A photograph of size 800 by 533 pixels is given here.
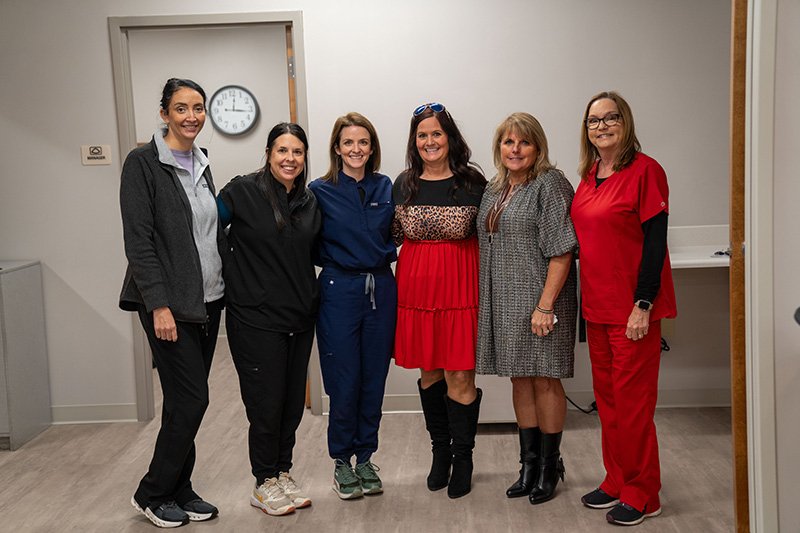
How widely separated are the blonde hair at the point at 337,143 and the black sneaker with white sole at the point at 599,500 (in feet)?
4.56

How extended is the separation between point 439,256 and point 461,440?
693 mm

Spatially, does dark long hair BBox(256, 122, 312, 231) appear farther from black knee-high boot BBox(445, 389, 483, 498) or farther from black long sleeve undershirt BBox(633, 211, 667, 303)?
black long sleeve undershirt BBox(633, 211, 667, 303)

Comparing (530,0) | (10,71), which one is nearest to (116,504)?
(10,71)

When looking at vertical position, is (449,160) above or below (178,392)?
above

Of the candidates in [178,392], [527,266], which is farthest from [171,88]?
[527,266]

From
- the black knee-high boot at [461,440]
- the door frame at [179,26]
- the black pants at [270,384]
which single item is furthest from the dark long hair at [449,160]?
the door frame at [179,26]

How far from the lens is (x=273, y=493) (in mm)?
3002

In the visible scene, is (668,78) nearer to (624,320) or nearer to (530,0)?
(530,0)

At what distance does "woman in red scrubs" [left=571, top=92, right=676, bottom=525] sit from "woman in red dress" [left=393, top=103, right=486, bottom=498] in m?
0.40

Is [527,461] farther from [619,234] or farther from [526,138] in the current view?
[526,138]

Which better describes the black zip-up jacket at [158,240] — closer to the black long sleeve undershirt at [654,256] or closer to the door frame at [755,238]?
the black long sleeve undershirt at [654,256]

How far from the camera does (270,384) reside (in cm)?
289

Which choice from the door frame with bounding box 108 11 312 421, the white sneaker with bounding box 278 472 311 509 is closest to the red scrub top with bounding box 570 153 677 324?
the white sneaker with bounding box 278 472 311 509

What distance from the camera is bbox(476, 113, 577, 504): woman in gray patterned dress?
9.32 ft
